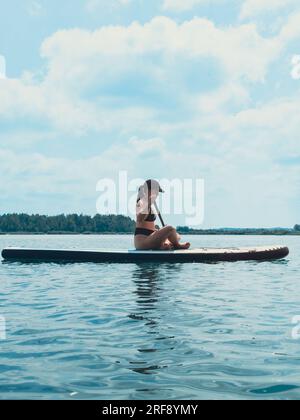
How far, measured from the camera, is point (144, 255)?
1650 cm

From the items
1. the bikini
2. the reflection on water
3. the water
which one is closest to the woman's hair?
the bikini

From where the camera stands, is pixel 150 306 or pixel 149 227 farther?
pixel 149 227

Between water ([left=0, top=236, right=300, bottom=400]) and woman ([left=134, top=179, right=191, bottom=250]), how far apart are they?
15.6 feet

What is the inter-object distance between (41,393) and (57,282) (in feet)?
27.5

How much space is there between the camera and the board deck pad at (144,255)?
54.3ft

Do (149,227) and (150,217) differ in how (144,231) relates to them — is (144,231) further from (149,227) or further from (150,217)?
(150,217)

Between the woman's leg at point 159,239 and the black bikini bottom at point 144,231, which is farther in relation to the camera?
the black bikini bottom at point 144,231

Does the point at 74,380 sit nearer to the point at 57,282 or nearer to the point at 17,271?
the point at 57,282

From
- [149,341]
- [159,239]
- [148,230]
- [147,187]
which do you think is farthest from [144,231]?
[149,341]

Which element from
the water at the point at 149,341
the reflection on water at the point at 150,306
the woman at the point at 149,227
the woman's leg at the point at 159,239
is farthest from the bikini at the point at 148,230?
the water at the point at 149,341

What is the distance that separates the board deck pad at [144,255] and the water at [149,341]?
4589 millimetres

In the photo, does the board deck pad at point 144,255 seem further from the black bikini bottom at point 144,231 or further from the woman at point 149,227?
the black bikini bottom at point 144,231

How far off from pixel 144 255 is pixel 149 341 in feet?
34.7
